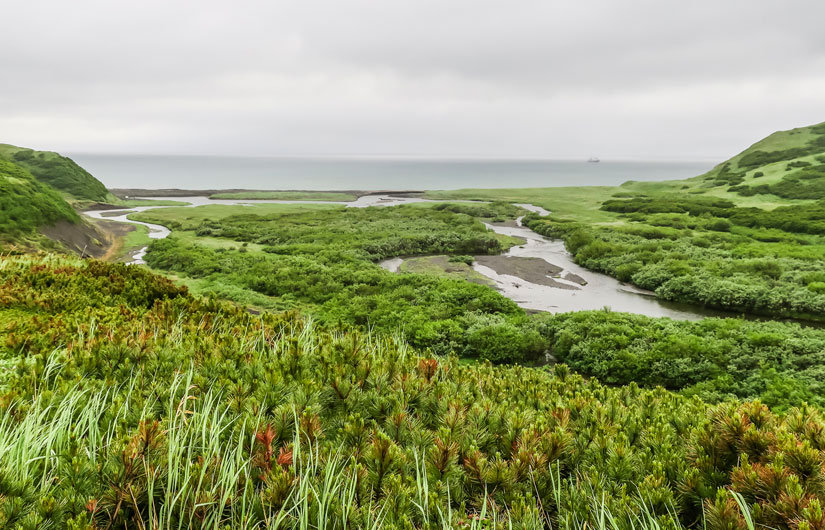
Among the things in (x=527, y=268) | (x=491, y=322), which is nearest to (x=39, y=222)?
(x=491, y=322)

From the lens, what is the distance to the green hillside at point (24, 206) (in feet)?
84.8

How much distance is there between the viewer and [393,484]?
7.59 feet

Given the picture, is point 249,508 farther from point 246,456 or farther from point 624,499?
point 624,499

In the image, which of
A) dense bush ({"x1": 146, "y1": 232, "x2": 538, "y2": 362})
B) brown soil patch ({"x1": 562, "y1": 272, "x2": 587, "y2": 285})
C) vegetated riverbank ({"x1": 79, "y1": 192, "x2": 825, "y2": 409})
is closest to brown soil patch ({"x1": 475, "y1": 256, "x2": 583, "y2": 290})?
brown soil patch ({"x1": 562, "y1": 272, "x2": 587, "y2": 285})

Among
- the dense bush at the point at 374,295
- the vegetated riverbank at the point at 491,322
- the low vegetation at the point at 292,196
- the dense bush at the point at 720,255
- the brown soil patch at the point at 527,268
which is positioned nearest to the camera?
the vegetated riverbank at the point at 491,322

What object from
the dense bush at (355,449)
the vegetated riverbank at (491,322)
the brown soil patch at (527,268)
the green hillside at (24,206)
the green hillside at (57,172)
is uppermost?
the green hillside at (57,172)

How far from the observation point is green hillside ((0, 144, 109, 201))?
Answer: 59438 millimetres

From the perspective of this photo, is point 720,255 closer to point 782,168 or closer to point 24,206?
point 24,206

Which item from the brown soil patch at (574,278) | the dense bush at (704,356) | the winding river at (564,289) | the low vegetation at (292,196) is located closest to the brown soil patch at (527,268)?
the winding river at (564,289)

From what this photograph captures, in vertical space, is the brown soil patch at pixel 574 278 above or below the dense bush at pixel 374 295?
below

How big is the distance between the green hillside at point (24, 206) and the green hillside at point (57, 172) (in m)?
27.8

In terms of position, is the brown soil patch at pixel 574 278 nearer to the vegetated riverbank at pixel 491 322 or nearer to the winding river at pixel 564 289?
the winding river at pixel 564 289

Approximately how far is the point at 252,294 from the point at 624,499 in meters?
18.8

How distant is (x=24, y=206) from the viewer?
92.4 ft
